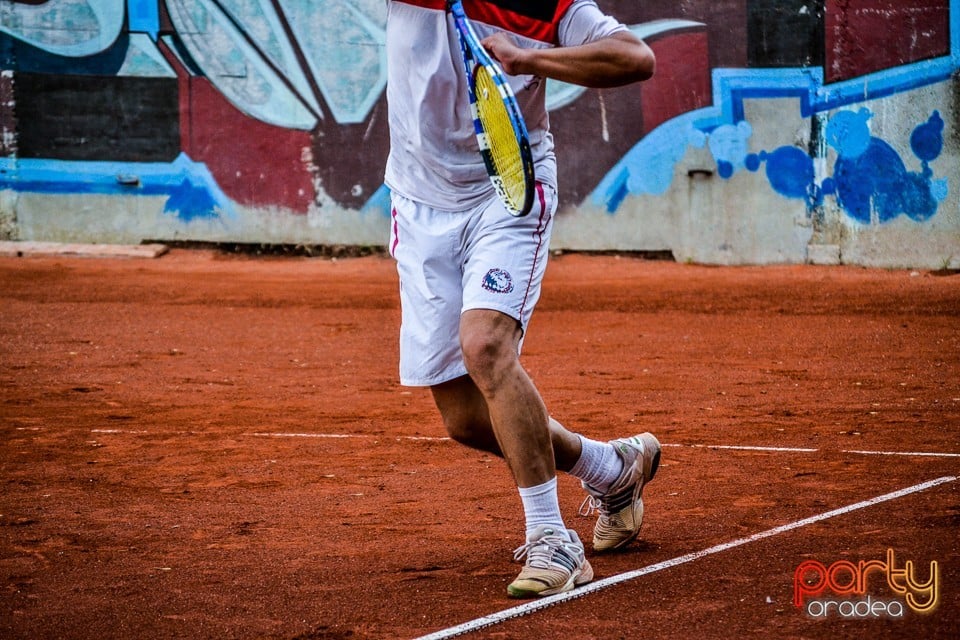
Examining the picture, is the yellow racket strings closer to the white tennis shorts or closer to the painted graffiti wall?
the white tennis shorts

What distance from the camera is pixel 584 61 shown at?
3.66 m

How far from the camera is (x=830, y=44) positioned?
14039 mm

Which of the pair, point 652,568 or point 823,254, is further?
point 823,254

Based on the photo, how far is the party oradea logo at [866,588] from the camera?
3.44 m

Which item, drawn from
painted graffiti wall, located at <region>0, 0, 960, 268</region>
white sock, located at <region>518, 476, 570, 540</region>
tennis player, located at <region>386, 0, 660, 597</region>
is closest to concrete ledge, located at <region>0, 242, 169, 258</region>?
painted graffiti wall, located at <region>0, 0, 960, 268</region>

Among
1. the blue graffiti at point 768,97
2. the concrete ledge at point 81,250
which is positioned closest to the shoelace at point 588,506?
the blue graffiti at point 768,97

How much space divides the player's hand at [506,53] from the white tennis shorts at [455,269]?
42 centimetres

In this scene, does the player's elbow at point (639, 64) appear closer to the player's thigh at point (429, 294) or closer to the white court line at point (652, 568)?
the player's thigh at point (429, 294)

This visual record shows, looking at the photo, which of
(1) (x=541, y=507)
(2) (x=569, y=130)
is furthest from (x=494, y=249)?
(2) (x=569, y=130)

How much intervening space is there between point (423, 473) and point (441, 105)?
81.3 inches

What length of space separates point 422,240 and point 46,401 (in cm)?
425

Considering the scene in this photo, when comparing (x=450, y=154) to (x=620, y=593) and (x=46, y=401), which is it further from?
(x=46, y=401)

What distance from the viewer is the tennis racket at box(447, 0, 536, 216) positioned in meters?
3.58

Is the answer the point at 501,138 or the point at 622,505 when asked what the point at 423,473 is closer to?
the point at 622,505
